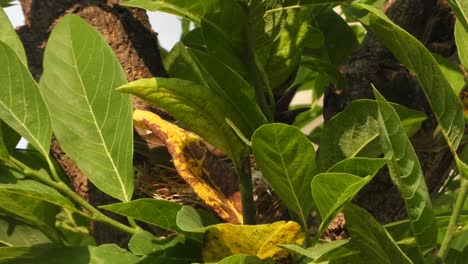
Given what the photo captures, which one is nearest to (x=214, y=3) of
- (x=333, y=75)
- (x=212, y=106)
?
(x=212, y=106)

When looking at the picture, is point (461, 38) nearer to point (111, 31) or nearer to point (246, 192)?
point (246, 192)

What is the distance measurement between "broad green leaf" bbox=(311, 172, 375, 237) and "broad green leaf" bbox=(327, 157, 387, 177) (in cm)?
1

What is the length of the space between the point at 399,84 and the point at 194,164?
182 millimetres

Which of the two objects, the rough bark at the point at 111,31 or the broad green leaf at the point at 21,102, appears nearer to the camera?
the broad green leaf at the point at 21,102

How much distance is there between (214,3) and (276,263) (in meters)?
0.16

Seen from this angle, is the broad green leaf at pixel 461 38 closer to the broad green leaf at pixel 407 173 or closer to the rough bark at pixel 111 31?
the broad green leaf at pixel 407 173

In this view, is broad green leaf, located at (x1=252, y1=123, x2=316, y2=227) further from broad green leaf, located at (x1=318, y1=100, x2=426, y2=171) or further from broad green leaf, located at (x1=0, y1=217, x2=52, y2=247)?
broad green leaf, located at (x1=0, y1=217, x2=52, y2=247)

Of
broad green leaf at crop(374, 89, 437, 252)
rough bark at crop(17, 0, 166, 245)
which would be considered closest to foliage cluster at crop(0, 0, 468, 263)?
broad green leaf at crop(374, 89, 437, 252)

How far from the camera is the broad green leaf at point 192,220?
18.6 inches

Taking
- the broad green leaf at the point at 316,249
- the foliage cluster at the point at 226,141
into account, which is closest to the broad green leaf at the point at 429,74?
the foliage cluster at the point at 226,141

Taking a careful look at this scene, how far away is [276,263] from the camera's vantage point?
51cm

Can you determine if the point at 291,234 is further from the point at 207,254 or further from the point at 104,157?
the point at 104,157

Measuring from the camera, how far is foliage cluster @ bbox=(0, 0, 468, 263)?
1.57 ft

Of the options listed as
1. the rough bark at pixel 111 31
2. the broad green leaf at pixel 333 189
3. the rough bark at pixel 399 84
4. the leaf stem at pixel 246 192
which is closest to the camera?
the broad green leaf at pixel 333 189
